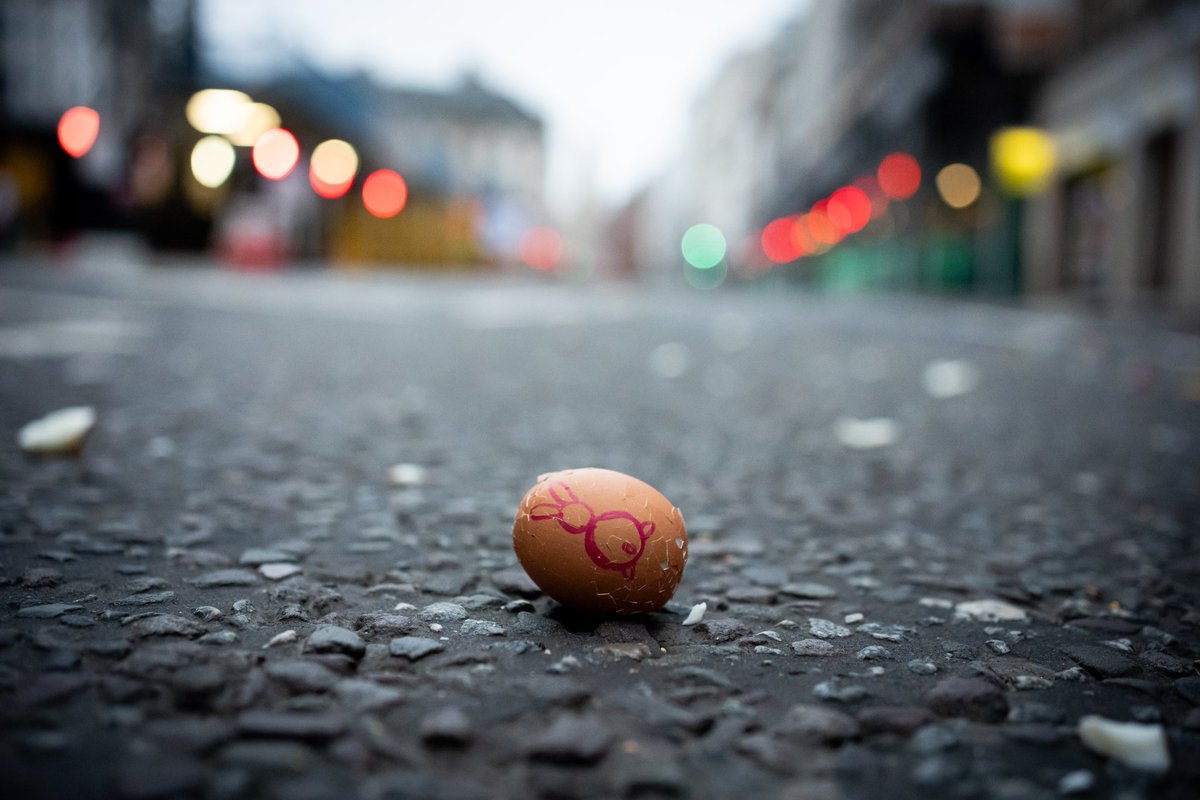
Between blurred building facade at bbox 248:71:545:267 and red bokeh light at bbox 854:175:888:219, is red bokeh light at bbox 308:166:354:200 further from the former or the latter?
red bokeh light at bbox 854:175:888:219

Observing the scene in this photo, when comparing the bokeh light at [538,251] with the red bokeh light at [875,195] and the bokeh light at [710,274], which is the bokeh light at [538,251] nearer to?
the bokeh light at [710,274]

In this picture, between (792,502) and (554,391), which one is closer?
(792,502)

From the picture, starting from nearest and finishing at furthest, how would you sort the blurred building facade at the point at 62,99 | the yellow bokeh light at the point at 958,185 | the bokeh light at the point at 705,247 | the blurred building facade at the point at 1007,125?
the blurred building facade at the point at 1007,125 < the yellow bokeh light at the point at 958,185 < the blurred building facade at the point at 62,99 < the bokeh light at the point at 705,247

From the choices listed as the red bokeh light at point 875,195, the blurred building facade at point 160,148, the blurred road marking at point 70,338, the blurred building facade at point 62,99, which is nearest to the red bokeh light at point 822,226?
the red bokeh light at point 875,195

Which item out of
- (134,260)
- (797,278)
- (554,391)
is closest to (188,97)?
(134,260)

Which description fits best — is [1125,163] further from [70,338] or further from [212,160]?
[212,160]

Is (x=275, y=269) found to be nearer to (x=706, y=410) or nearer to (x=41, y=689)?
(x=706, y=410)

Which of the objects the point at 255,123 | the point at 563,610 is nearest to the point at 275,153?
the point at 255,123
